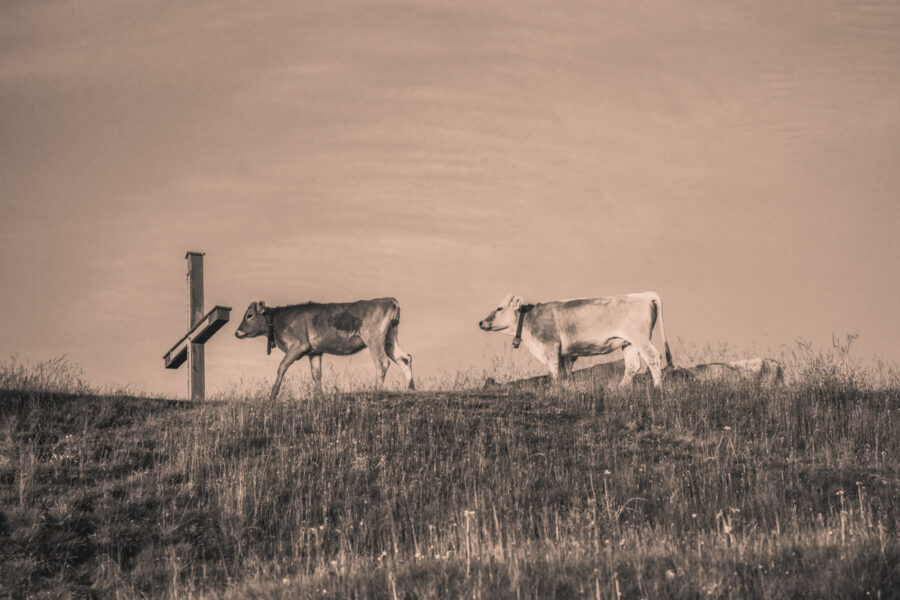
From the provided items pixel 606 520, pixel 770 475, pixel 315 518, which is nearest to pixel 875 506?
pixel 770 475

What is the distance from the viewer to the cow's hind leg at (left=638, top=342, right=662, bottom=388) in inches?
878

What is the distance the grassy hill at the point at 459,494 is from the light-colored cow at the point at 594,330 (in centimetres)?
317

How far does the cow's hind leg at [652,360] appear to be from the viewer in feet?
73.2

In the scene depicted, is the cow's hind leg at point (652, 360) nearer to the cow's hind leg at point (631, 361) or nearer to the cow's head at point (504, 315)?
the cow's hind leg at point (631, 361)

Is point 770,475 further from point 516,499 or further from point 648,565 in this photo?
point 648,565

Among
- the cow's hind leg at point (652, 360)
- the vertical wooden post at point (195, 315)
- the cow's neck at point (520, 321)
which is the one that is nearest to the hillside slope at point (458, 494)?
the cow's hind leg at point (652, 360)

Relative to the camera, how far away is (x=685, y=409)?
751 inches

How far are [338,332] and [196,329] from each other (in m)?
3.30

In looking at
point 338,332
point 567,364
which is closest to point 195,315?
point 338,332

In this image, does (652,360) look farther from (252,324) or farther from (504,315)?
(252,324)

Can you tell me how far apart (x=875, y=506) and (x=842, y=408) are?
5813 millimetres

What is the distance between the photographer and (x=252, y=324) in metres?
25.7

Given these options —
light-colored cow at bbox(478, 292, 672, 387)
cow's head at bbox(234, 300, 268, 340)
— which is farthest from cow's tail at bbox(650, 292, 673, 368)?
cow's head at bbox(234, 300, 268, 340)

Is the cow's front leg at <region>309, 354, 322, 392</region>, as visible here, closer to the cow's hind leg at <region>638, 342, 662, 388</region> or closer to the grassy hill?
the grassy hill
